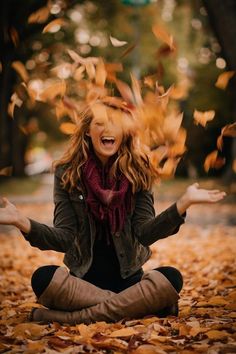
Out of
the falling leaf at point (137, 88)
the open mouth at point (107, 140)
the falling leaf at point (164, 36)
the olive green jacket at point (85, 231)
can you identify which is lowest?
the olive green jacket at point (85, 231)

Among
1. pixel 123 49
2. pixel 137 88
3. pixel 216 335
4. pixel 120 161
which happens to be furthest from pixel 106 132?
pixel 123 49

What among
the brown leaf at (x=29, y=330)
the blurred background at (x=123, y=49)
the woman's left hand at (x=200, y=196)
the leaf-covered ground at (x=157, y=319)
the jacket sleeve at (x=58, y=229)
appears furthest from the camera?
the blurred background at (x=123, y=49)

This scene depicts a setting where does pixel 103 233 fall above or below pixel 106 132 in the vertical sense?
below

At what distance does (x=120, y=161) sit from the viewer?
11.9 ft

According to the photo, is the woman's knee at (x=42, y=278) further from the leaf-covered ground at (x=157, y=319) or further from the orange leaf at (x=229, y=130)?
the orange leaf at (x=229, y=130)

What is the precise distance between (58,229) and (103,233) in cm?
31

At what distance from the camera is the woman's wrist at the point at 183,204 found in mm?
3109

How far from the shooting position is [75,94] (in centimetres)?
2898

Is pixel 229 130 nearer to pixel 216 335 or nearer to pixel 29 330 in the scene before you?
pixel 216 335

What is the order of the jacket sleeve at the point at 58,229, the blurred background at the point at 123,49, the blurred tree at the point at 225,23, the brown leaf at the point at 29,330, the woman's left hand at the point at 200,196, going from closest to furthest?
the woman's left hand at the point at 200,196 → the brown leaf at the point at 29,330 → the jacket sleeve at the point at 58,229 → the blurred tree at the point at 225,23 → the blurred background at the point at 123,49

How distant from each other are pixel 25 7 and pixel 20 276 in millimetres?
11251

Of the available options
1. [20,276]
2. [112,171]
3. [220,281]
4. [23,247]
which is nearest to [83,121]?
[112,171]

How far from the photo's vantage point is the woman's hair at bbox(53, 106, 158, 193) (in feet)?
11.8

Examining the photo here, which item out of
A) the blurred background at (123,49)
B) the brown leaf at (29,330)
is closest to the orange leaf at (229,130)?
the brown leaf at (29,330)
